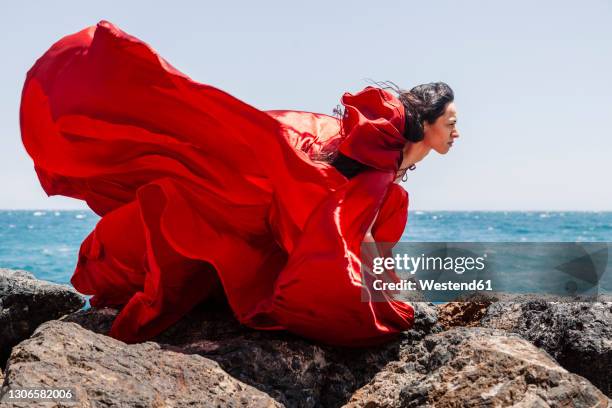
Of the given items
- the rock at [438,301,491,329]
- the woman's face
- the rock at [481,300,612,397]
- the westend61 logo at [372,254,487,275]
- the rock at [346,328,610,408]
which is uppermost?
the woman's face

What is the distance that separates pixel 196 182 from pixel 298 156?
51 cm

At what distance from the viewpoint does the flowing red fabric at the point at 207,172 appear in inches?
138

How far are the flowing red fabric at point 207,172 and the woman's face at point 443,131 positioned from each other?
0.20 metres

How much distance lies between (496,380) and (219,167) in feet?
5.80

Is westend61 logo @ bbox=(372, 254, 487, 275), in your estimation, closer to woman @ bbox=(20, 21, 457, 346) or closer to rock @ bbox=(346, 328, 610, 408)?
woman @ bbox=(20, 21, 457, 346)

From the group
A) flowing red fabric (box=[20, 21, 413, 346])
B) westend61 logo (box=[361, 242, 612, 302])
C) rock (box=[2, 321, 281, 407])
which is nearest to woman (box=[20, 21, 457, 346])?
flowing red fabric (box=[20, 21, 413, 346])

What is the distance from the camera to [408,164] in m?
3.86

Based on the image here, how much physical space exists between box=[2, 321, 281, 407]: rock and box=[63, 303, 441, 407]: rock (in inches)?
13.0

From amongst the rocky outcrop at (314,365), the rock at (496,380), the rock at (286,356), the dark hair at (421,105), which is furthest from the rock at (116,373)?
the dark hair at (421,105)

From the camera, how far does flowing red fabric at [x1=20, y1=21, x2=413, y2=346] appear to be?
11.5ft

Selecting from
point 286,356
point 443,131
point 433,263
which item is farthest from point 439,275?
point 286,356

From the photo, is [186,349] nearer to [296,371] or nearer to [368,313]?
[296,371]

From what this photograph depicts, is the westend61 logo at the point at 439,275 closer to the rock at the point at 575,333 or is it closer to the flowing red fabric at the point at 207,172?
the flowing red fabric at the point at 207,172

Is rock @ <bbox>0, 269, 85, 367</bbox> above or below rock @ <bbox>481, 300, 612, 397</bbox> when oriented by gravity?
below
